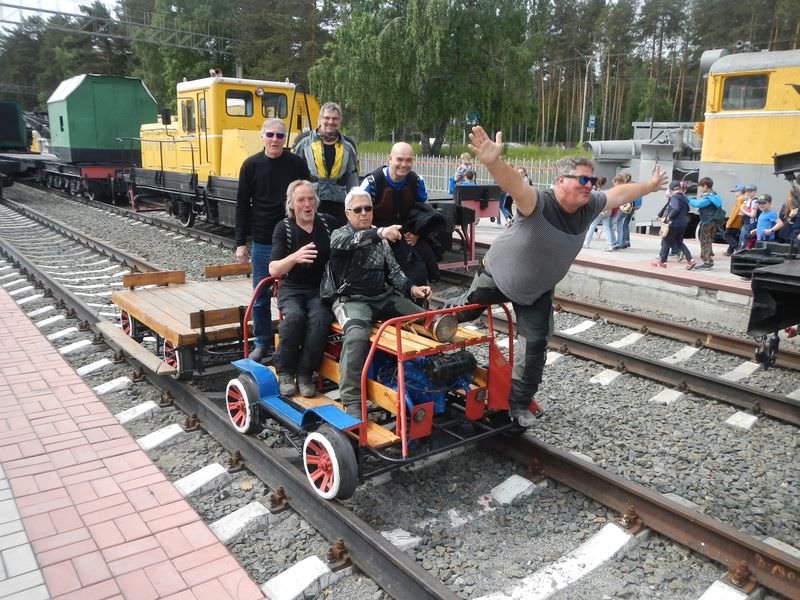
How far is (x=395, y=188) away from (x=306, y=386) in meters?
1.72

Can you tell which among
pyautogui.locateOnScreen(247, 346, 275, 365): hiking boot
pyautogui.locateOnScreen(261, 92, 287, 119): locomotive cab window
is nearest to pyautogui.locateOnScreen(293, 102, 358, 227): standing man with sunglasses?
pyautogui.locateOnScreen(247, 346, 275, 365): hiking boot

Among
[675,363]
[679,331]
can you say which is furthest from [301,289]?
[679,331]

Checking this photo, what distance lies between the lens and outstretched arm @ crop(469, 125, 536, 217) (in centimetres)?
310

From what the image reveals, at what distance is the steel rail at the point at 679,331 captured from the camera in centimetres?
653

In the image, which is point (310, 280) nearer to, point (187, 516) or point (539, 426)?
point (187, 516)

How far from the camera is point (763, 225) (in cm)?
958

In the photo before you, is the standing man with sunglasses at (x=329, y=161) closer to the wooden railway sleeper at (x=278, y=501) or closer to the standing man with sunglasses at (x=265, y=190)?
the standing man with sunglasses at (x=265, y=190)

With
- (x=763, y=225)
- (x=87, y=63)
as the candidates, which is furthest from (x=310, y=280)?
(x=87, y=63)

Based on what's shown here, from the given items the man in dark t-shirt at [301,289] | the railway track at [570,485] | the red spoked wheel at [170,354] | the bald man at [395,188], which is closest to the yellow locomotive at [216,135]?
the red spoked wheel at [170,354]

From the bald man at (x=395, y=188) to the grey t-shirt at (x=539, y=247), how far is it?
1.23m

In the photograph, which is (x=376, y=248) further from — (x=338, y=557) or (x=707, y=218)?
(x=707, y=218)

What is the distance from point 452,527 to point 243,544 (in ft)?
3.97

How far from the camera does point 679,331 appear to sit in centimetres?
731

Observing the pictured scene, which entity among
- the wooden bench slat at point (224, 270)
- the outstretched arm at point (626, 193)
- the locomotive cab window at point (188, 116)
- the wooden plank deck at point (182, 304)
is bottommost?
the wooden plank deck at point (182, 304)
